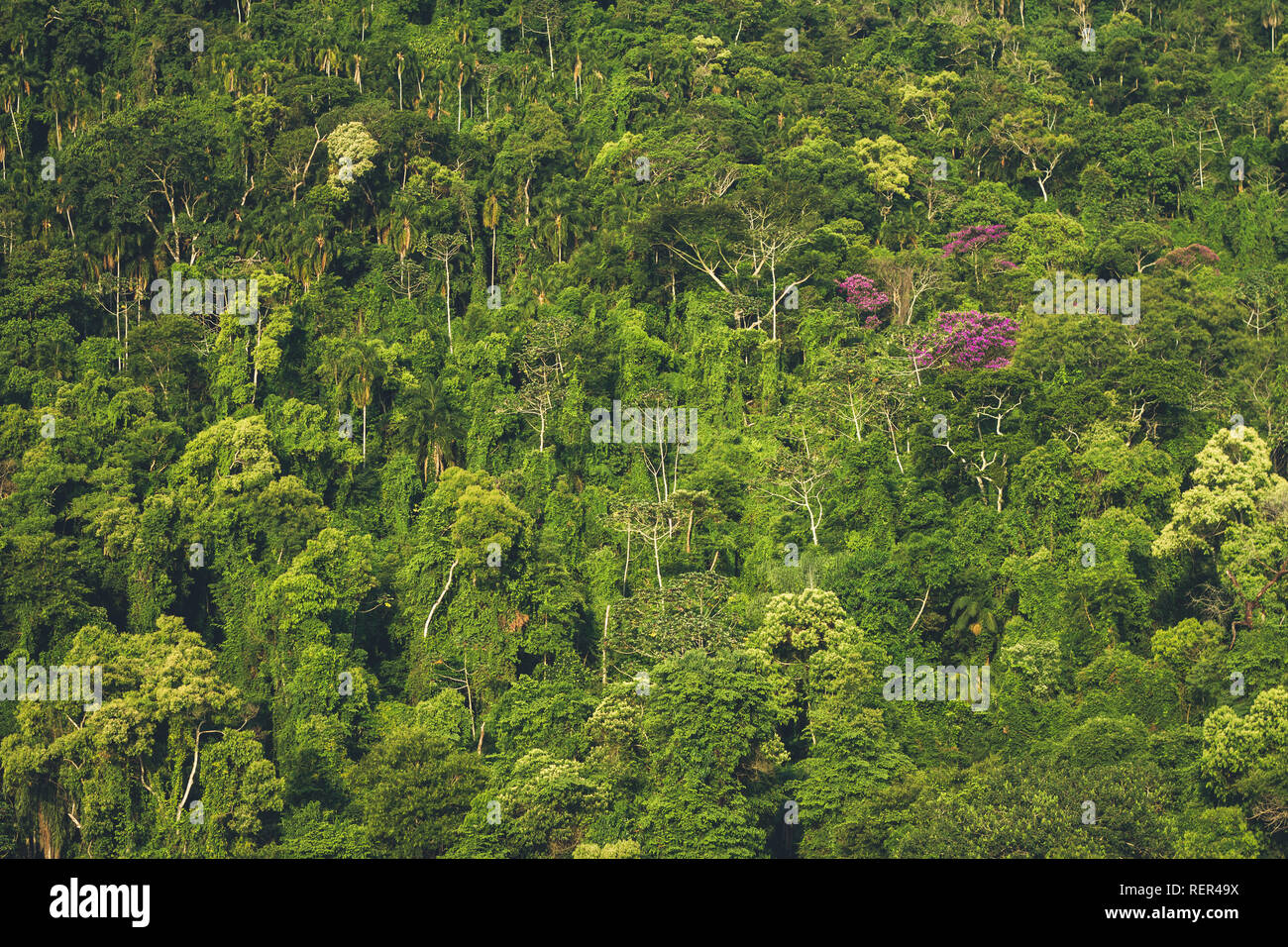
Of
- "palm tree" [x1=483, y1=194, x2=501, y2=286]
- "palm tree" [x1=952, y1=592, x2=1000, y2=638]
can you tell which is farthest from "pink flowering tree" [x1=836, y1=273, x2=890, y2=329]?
A: "palm tree" [x1=952, y1=592, x2=1000, y2=638]

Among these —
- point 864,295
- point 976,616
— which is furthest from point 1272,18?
point 976,616

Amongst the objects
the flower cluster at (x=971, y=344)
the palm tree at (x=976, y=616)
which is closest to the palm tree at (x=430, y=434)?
the flower cluster at (x=971, y=344)

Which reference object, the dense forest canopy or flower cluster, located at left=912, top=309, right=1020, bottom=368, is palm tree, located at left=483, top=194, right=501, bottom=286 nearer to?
the dense forest canopy

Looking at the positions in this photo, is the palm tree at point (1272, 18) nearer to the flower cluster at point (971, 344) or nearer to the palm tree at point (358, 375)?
the flower cluster at point (971, 344)

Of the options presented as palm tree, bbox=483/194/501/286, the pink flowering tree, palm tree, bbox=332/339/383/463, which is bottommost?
palm tree, bbox=332/339/383/463

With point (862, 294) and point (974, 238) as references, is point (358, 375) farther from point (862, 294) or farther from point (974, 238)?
point (974, 238)

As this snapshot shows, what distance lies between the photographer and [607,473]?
5306 cm

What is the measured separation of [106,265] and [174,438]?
1055cm

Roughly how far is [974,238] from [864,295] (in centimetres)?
651

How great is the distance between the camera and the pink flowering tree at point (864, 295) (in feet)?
186

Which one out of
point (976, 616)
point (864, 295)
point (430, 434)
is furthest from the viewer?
point (864, 295)

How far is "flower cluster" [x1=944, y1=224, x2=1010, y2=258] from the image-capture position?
60.8 m

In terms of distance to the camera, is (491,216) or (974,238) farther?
(491,216)

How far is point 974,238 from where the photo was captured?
6112 cm
